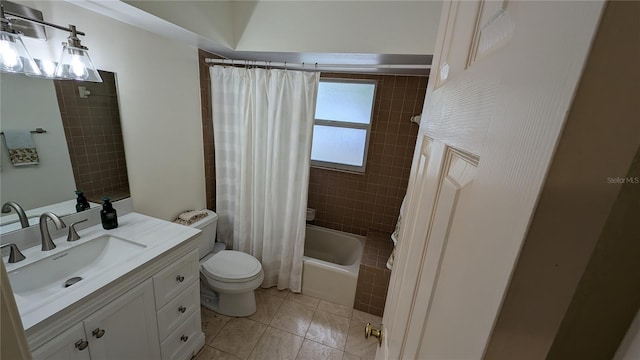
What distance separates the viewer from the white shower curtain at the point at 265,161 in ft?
6.28

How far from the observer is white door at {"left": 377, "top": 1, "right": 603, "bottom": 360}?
19 centimetres

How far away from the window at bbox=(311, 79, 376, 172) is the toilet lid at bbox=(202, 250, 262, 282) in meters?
1.22

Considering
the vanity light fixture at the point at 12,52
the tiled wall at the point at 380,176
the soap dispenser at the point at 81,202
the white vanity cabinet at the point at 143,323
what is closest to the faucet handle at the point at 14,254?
the soap dispenser at the point at 81,202

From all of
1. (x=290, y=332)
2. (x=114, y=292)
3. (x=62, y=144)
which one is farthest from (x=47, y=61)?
(x=290, y=332)

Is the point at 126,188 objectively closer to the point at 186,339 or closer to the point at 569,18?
the point at 186,339

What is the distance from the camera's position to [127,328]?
3.74ft

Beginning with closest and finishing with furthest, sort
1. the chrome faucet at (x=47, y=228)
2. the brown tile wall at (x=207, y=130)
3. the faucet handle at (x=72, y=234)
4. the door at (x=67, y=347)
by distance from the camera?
the door at (x=67, y=347) < the chrome faucet at (x=47, y=228) < the faucet handle at (x=72, y=234) < the brown tile wall at (x=207, y=130)

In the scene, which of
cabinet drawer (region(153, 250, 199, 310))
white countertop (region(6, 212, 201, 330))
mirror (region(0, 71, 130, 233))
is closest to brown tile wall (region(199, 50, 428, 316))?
mirror (region(0, 71, 130, 233))

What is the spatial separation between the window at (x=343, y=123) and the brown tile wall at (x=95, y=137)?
60.4 inches

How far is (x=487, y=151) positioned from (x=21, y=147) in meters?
1.81

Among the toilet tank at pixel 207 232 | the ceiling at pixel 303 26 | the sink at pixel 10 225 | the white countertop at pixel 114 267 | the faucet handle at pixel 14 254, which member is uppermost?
the ceiling at pixel 303 26

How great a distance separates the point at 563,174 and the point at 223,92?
7.35 ft

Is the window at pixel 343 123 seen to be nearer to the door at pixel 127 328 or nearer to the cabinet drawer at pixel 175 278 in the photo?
the cabinet drawer at pixel 175 278

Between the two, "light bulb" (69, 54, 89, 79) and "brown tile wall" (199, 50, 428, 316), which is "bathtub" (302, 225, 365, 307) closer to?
"brown tile wall" (199, 50, 428, 316)
